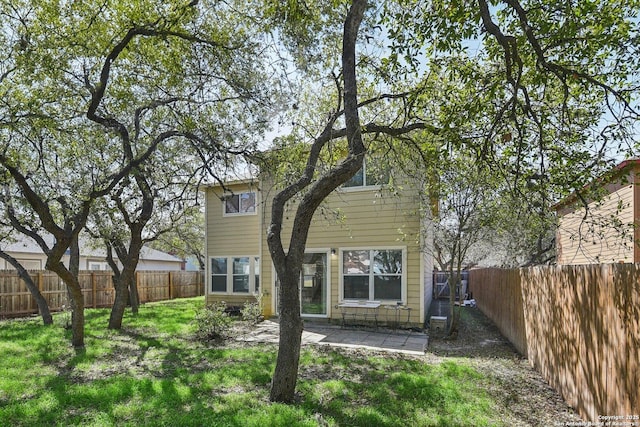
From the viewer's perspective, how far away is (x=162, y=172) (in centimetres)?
886

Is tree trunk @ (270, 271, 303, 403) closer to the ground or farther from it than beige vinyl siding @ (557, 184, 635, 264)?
closer to the ground

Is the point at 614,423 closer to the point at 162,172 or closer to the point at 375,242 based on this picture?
the point at 375,242

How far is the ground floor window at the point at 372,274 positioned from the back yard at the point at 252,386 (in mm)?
2141

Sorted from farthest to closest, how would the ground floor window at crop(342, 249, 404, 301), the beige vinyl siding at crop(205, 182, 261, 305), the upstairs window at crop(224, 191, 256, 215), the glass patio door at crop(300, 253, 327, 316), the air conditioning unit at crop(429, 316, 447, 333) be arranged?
the upstairs window at crop(224, 191, 256, 215), the beige vinyl siding at crop(205, 182, 261, 305), the glass patio door at crop(300, 253, 327, 316), the ground floor window at crop(342, 249, 404, 301), the air conditioning unit at crop(429, 316, 447, 333)

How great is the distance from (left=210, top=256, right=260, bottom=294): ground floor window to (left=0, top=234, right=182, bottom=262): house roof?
15.0 ft

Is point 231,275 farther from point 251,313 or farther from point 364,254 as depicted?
point 364,254

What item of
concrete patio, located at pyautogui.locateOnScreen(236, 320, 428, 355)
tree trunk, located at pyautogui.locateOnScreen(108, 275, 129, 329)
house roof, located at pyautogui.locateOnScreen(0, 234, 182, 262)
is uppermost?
house roof, located at pyautogui.locateOnScreen(0, 234, 182, 262)

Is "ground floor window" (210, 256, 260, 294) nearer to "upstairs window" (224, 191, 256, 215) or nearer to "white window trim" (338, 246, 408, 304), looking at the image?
"upstairs window" (224, 191, 256, 215)

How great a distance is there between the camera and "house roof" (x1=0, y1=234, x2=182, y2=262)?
48.3ft

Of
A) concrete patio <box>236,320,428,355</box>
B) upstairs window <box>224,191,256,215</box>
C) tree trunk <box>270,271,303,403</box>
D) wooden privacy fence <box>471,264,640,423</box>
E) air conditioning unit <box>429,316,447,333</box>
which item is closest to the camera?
wooden privacy fence <box>471,264,640,423</box>

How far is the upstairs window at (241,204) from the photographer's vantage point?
43.2ft

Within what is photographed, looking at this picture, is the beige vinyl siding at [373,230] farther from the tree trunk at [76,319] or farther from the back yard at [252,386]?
the tree trunk at [76,319]

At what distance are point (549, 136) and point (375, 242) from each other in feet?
18.6

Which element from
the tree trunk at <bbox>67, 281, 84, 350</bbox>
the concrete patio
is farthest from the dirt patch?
the tree trunk at <bbox>67, 281, 84, 350</bbox>
